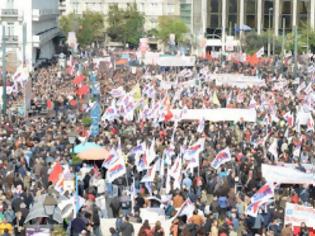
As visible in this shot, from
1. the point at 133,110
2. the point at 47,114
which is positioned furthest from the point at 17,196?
the point at 47,114

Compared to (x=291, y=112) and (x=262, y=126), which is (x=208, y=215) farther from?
(x=291, y=112)

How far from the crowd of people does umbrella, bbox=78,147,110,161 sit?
23cm

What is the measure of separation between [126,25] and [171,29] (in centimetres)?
437

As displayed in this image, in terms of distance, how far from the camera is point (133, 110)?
117ft

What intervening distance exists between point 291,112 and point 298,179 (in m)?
12.5

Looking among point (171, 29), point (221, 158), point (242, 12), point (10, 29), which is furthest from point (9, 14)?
point (221, 158)

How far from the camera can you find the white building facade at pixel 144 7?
4427 inches

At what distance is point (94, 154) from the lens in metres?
27.1

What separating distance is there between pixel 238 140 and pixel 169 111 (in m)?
3.57

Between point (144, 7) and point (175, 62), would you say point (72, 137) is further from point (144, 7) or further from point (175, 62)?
point (144, 7)

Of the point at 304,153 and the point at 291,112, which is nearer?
the point at 304,153

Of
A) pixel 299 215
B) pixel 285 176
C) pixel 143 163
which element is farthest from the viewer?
pixel 143 163

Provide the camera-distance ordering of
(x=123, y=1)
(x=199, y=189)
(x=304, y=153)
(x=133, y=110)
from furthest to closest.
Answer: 1. (x=123, y=1)
2. (x=133, y=110)
3. (x=304, y=153)
4. (x=199, y=189)

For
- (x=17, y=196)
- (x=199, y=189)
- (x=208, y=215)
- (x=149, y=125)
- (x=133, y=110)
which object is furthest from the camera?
(x=133, y=110)
